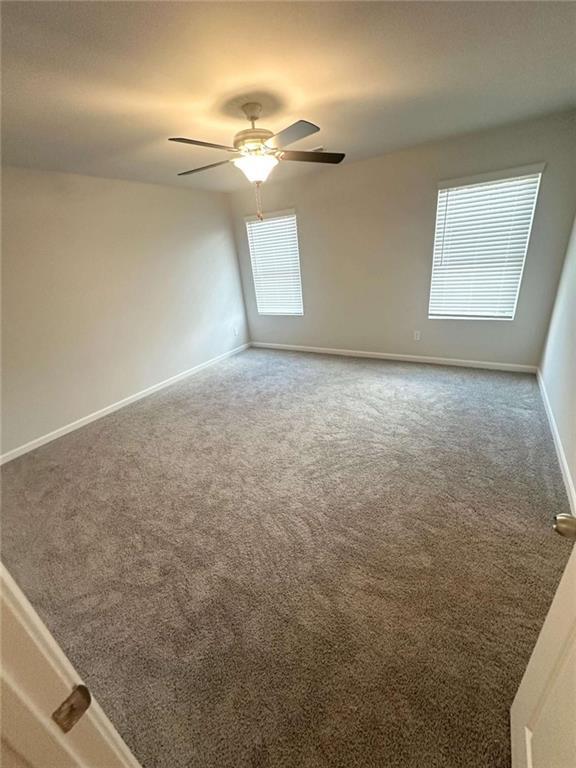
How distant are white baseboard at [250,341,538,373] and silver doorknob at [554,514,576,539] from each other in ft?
11.2

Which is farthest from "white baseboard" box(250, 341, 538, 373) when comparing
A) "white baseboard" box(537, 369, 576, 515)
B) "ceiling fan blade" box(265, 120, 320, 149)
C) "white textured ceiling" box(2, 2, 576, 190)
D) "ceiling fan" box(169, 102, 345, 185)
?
"ceiling fan blade" box(265, 120, 320, 149)

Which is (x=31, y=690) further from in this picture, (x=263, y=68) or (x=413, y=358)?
(x=413, y=358)

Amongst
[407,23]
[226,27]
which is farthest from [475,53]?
[226,27]

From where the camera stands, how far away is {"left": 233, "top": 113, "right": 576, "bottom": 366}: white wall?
2906mm

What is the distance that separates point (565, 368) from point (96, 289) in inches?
165

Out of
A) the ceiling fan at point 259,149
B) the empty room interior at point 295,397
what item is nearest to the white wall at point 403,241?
the empty room interior at point 295,397

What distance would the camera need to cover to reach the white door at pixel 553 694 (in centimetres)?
69

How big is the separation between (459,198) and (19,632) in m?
4.12

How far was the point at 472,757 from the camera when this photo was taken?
1050 millimetres

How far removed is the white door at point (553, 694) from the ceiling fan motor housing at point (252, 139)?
2.45m

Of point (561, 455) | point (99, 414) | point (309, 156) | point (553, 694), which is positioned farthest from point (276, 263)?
point (553, 694)

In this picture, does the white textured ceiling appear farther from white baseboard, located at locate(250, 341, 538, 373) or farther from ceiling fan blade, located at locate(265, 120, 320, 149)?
white baseboard, located at locate(250, 341, 538, 373)

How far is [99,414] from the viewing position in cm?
353

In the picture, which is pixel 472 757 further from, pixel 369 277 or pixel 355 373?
pixel 369 277
